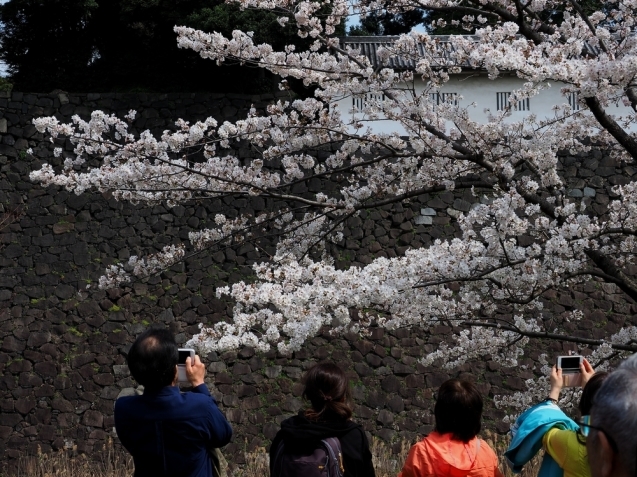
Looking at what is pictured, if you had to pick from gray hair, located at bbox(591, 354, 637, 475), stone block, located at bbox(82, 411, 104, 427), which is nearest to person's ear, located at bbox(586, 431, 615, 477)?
gray hair, located at bbox(591, 354, 637, 475)

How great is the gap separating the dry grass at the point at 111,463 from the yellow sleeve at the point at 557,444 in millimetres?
3950

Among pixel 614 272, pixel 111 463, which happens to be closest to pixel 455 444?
pixel 614 272

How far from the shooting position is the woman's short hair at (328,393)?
2.39m

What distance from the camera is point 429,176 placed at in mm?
3859

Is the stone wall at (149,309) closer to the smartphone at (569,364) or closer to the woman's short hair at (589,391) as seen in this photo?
the smartphone at (569,364)

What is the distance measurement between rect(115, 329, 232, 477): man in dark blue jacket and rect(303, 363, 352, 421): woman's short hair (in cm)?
29

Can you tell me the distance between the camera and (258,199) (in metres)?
8.10

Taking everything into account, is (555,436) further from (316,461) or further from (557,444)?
(316,461)

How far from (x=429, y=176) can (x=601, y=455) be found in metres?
2.75

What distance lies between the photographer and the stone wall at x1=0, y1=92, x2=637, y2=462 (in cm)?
745

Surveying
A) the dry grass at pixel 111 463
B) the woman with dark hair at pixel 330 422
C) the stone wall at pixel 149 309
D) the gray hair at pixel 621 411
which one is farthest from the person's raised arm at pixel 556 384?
the stone wall at pixel 149 309

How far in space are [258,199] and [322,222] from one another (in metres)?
3.91

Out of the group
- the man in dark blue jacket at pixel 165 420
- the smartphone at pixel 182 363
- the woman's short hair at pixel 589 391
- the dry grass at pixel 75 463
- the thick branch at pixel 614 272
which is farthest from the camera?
the dry grass at pixel 75 463

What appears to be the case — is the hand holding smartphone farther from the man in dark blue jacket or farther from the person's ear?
the person's ear
